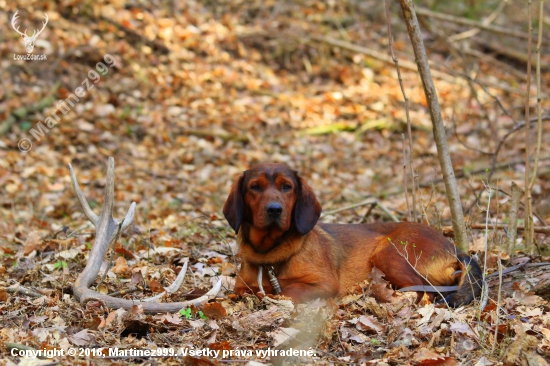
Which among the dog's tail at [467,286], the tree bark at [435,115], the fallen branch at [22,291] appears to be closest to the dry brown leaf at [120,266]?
the fallen branch at [22,291]

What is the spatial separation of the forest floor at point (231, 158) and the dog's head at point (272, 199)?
27.7 inches

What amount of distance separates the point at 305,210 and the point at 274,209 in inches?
17.1

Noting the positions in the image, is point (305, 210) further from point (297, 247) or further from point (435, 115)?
point (435, 115)

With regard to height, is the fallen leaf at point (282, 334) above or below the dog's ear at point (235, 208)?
below

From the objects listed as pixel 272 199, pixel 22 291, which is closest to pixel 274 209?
pixel 272 199

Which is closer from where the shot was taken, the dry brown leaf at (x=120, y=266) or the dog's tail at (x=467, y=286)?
the dog's tail at (x=467, y=286)

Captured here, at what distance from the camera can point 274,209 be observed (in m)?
5.28

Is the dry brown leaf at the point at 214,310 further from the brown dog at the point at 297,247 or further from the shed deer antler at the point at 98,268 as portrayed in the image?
the brown dog at the point at 297,247

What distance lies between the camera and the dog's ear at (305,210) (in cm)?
554

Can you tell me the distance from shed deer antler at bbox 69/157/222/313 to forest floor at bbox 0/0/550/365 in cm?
10

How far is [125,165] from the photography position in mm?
11594

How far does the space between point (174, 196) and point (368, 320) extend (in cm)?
624

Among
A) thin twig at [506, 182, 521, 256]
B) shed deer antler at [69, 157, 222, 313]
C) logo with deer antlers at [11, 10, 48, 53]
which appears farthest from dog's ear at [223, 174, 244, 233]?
logo with deer antlers at [11, 10, 48, 53]

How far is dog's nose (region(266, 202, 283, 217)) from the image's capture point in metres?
5.28
